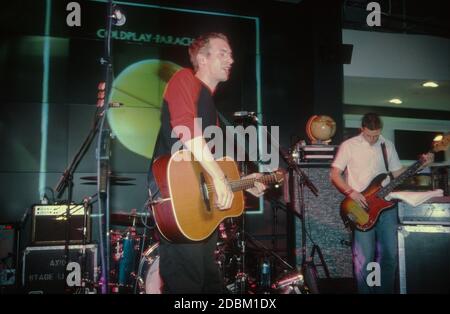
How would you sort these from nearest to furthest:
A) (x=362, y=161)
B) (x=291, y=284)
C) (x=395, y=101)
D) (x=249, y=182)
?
(x=249, y=182) → (x=291, y=284) → (x=362, y=161) → (x=395, y=101)

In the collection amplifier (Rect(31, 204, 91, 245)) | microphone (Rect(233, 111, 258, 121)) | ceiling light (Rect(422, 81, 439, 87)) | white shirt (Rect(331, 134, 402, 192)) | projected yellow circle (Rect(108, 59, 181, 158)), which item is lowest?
amplifier (Rect(31, 204, 91, 245))

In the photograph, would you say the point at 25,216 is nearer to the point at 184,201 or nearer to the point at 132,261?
the point at 132,261

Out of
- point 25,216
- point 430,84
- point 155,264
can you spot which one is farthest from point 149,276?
point 430,84

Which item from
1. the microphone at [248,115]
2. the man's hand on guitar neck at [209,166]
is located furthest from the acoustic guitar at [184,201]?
the microphone at [248,115]

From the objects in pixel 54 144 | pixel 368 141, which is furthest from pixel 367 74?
pixel 54 144

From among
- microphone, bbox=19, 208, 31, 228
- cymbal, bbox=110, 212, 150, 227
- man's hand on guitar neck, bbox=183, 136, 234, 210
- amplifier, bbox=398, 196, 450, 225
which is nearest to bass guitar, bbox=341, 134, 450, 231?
amplifier, bbox=398, 196, 450, 225

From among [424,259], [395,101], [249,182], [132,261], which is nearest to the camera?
[249,182]

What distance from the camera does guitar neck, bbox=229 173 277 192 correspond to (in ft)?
9.23

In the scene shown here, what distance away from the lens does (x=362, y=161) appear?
3830 millimetres

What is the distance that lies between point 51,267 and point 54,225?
41 cm

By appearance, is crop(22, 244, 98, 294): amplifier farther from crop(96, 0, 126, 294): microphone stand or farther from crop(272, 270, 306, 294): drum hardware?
crop(272, 270, 306, 294): drum hardware

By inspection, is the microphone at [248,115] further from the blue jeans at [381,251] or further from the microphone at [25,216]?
the microphone at [25,216]

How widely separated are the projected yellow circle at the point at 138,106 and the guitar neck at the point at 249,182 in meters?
2.09

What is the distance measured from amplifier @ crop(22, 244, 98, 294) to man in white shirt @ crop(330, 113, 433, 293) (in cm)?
257
